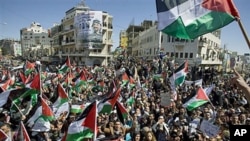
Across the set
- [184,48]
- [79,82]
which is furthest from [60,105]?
[184,48]

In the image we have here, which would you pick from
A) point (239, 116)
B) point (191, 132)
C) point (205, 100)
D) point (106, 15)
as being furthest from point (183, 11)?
point (106, 15)

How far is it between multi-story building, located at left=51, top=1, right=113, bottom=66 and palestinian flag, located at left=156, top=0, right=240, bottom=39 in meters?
46.0

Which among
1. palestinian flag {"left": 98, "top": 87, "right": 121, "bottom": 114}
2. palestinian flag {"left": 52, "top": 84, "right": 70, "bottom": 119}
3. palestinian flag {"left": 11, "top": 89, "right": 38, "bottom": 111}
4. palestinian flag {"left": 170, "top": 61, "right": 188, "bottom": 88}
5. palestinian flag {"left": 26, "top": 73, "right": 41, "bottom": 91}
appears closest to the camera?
palestinian flag {"left": 98, "top": 87, "right": 121, "bottom": 114}

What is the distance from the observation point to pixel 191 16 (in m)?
5.29

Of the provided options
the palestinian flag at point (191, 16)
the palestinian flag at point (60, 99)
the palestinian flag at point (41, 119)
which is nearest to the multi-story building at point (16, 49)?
the palestinian flag at point (60, 99)

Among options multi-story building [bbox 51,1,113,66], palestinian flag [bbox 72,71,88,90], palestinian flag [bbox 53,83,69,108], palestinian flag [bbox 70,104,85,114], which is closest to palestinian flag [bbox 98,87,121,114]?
palestinian flag [bbox 70,104,85,114]

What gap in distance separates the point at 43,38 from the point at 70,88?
147 m

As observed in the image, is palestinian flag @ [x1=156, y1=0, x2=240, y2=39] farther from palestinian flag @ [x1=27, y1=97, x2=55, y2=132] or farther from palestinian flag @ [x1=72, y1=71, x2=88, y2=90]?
palestinian flag @ [x1=72, y1=71, x2=88, y2=90]

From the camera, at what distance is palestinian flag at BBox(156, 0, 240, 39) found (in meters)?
5.07

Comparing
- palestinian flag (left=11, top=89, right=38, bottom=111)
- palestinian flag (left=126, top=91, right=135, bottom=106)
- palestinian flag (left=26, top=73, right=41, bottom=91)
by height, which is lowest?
palestinian flag (left=126, top=91, right=135, bottom=106)

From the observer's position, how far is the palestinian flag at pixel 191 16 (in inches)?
199

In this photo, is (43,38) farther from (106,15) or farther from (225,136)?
(225,136)

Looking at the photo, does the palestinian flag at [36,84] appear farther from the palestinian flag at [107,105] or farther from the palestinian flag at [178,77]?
the palestinian flag at [178,77]

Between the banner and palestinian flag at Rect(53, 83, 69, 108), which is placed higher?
the banner
